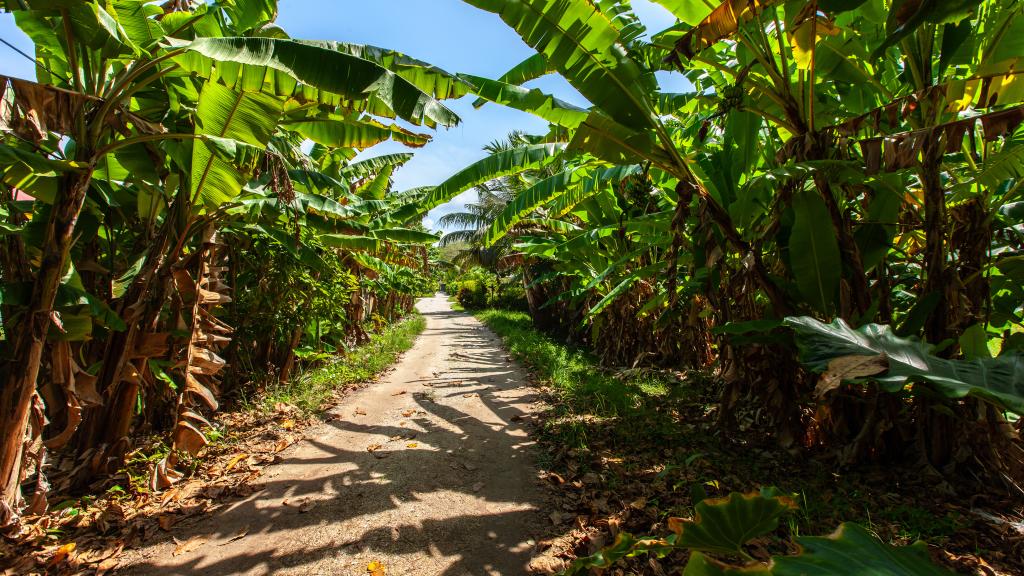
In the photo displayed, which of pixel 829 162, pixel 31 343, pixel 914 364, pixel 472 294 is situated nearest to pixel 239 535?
pixel 31 343

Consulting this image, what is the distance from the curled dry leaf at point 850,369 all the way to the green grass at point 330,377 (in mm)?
5750

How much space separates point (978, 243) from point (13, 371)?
6.73m

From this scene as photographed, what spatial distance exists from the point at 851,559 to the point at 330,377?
7.45 m

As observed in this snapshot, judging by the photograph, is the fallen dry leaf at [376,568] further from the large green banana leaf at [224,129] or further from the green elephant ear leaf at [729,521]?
the large green banana leaf at [224,129]

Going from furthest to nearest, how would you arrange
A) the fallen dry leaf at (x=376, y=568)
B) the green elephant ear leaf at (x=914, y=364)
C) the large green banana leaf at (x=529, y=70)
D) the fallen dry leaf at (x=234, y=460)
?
the large green banana leaf at (x=529, y=70) < the fallen dry leaf at (x=234, y=460) < the fallen dry leaf at (x=376, y=568) < the green elephant ear leaf at (x=914, y=364)

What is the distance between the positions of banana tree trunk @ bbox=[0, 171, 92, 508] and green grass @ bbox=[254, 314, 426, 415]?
2.76m

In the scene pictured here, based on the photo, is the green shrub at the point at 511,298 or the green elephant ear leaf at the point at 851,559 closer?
the green elephant ear leaf at the point at 851,559

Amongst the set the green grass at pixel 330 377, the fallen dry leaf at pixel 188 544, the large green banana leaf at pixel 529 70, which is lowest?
the fallen dry leaf at pixel 188 544

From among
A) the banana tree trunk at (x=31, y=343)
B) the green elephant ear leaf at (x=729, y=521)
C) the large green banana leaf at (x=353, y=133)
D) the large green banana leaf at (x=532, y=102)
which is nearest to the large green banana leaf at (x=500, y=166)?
the large green banana leaf at (x=353, y=133)

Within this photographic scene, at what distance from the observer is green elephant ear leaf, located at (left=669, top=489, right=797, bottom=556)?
3.83ft

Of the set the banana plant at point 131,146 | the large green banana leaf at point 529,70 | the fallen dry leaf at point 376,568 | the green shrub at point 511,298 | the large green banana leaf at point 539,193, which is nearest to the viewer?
the fallen dry leaf at point 376,568

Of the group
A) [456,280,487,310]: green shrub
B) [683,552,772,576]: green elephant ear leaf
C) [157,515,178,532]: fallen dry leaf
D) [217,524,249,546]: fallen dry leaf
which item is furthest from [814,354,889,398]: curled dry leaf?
[456,280,487,310]: green shrub

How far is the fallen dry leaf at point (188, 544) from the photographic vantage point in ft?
9.62

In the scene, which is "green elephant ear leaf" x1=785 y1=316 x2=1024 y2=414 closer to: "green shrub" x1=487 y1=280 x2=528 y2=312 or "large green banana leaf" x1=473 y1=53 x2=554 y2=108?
"large green banana leaf" x1=473 y1=53 x2=554 y2=108
